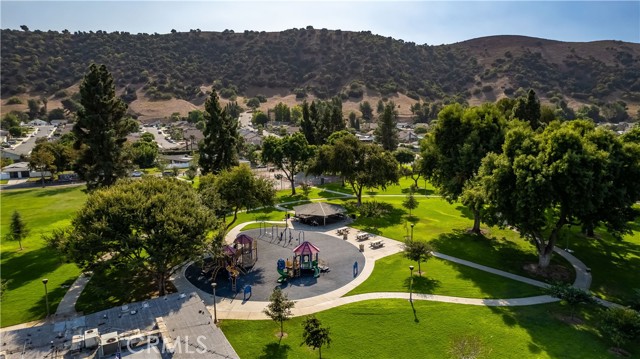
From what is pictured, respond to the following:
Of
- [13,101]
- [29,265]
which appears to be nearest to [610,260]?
[29,265]

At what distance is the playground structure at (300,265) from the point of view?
33.7 metres

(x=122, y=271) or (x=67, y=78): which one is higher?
(x=67, y=78)

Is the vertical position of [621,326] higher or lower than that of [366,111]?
lower

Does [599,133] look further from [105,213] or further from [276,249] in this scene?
[105,213]

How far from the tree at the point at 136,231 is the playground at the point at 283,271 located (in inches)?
206

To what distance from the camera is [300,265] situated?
34.6 m

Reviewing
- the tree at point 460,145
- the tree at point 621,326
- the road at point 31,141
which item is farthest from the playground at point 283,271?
the road at point 31,141

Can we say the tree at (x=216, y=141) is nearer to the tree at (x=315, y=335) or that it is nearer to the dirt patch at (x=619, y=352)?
the tree at (x=315, y=335)

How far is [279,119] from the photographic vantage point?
174 m

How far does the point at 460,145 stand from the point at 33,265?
45.0 metres

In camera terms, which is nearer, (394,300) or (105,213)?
(105,213)

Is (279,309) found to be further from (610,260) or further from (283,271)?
(610,260)

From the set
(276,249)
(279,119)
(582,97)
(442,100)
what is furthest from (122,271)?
(582,97)

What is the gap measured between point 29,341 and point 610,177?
40.3 metres
